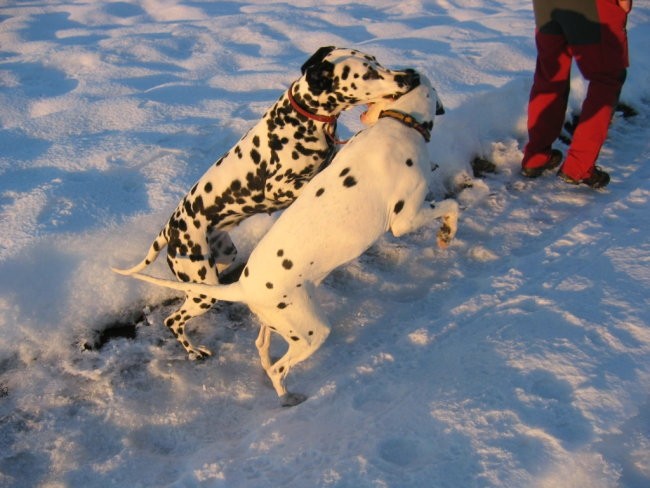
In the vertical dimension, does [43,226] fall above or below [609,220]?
below

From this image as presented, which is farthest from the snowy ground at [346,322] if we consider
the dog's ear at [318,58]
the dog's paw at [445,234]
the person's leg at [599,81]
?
the dog's ear at [318,58]

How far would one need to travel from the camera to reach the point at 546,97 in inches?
179

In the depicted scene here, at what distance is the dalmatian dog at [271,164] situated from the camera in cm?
294

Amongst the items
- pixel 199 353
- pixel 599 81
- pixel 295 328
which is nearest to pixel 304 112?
pixel 295 328

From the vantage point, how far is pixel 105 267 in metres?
3.77

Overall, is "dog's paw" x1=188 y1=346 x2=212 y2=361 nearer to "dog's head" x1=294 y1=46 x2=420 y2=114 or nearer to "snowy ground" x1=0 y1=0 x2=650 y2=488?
"snowy ground" x1=0 y1=0 x2=650 y2=488

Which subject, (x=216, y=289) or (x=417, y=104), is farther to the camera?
(x=417, y=104)

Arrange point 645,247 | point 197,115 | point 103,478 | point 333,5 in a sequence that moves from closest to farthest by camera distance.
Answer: point 103,478
point 645,247
point 197,115
point 333,5

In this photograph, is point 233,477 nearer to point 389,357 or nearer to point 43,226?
point 389,357

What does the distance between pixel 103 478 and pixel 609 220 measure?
144 inches

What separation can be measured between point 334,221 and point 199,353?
1.33m

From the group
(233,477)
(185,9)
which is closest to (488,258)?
(233,477)

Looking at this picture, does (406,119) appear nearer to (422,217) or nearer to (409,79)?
(409,79)

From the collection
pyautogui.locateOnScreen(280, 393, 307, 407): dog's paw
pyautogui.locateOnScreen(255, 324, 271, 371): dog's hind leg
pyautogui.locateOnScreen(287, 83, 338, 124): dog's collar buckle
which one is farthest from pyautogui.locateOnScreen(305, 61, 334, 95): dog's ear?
pyautogui.locateOnScreen(280, 393, 307, 407): dog's paw
